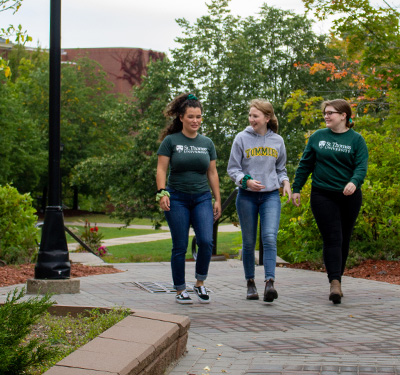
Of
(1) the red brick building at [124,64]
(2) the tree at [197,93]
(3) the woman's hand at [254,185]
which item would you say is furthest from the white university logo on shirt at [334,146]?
(1) the red brick building at [124,64]

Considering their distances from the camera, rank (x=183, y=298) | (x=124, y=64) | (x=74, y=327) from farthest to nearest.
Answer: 1. (x=124, y=64)
2. (x=183, y=298)
3. (x=74, y=327)

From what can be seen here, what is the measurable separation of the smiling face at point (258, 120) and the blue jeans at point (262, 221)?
0.62 metres

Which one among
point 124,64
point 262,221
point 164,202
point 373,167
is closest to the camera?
point 164,202

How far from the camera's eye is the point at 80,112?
46.3 metres

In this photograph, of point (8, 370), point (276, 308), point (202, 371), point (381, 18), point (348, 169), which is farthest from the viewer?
point (381, 18)

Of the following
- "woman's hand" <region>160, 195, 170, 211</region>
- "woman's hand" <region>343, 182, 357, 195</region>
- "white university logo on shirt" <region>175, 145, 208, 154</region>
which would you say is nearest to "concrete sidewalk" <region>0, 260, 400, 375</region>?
"woman's hand" <region>160, 195, 170, 211</region>

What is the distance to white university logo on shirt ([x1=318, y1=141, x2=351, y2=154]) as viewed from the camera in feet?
21.0

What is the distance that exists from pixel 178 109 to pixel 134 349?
3.28m

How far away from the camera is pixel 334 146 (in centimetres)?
644

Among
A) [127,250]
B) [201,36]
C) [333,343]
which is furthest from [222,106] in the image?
[333,343]

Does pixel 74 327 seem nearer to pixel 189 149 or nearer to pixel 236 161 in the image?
pixel 189 149

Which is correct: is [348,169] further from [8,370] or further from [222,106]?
[222,106]

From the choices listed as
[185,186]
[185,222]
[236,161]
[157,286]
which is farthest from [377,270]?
[185,186]

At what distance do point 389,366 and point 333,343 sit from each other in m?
0.70
